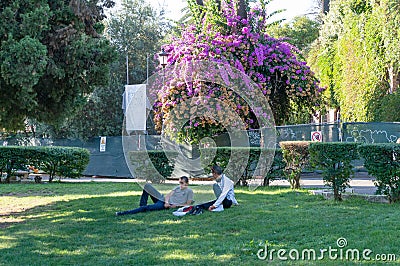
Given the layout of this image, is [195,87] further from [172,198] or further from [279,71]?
[172,198]

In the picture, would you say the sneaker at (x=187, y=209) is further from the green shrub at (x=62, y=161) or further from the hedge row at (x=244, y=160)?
the green shrub at (x=62, y=161)

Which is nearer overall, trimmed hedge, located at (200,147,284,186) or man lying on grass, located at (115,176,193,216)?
man lying on grass, located at (115,176,193,216)

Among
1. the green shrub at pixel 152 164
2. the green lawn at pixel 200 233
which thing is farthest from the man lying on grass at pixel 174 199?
the green shrub at pixel 152 164

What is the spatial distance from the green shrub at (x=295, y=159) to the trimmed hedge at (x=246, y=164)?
3.20ft

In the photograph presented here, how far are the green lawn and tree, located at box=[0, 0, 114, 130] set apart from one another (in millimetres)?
2253

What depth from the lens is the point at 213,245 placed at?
676 centimetres

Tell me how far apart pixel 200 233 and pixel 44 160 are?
1323 centimetres

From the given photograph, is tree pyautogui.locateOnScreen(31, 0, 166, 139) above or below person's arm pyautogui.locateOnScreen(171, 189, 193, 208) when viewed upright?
above

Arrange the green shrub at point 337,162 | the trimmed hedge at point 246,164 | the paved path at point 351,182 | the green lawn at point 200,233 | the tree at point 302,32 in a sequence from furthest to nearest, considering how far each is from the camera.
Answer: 1. the tree at point 302,32
2. the trimmed hedge at point 246,164
3. the paved path at point 351,182
4. the green shrub at point 337,162
5. the green lawn at point 200,233

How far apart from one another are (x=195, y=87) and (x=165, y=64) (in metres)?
1.35

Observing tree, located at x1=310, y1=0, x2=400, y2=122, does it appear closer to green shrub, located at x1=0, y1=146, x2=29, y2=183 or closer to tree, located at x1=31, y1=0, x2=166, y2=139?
tree, located at x1=31, y1=0, x2=166, y2=139

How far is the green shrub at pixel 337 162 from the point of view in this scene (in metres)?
10.0

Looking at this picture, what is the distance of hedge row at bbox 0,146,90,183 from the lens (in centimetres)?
1911

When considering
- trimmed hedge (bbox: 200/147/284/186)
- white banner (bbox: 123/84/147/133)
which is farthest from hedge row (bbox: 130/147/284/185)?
white banner (bbox: 123/84/147/133)
